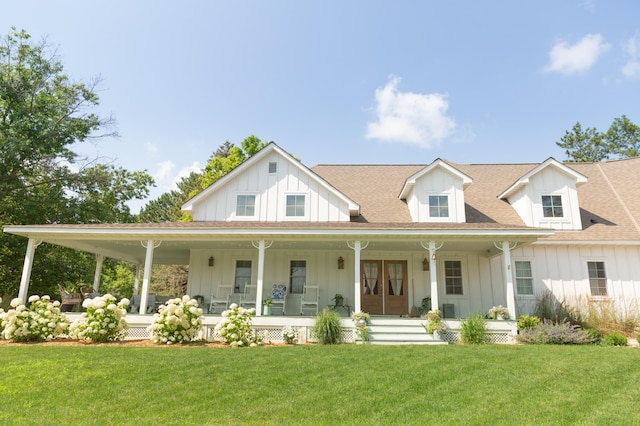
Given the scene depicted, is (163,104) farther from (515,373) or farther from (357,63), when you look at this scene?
(515,373)

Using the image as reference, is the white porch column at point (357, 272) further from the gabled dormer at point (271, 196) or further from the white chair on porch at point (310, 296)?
the gabled dormer at point (271, 196)

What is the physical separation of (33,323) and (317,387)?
834 centimetres

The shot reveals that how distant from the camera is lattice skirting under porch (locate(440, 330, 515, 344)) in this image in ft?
34.4

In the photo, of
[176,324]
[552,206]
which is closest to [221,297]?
[176,324]

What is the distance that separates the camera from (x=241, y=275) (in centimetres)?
1428

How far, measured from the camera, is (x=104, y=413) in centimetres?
467

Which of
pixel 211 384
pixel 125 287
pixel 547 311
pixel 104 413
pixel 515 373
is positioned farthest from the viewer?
pixel 125 287

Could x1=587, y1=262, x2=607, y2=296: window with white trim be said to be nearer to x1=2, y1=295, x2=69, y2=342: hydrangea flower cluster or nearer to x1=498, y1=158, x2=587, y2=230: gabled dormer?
x1=498, y1=158, x2=587, y2=230: gabled dormer

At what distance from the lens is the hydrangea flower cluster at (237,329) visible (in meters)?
9.54

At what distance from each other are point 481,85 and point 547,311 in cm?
863

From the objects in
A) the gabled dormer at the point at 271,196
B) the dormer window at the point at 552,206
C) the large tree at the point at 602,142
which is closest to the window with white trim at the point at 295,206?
the gabled dormer at the point at 271,196

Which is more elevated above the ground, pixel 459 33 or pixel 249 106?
pixel 459 33

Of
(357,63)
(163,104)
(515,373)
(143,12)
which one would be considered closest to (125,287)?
(163,104)

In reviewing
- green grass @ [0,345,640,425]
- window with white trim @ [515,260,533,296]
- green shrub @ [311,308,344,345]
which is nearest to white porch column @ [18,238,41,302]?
green grass @ [0,345,640,425]
